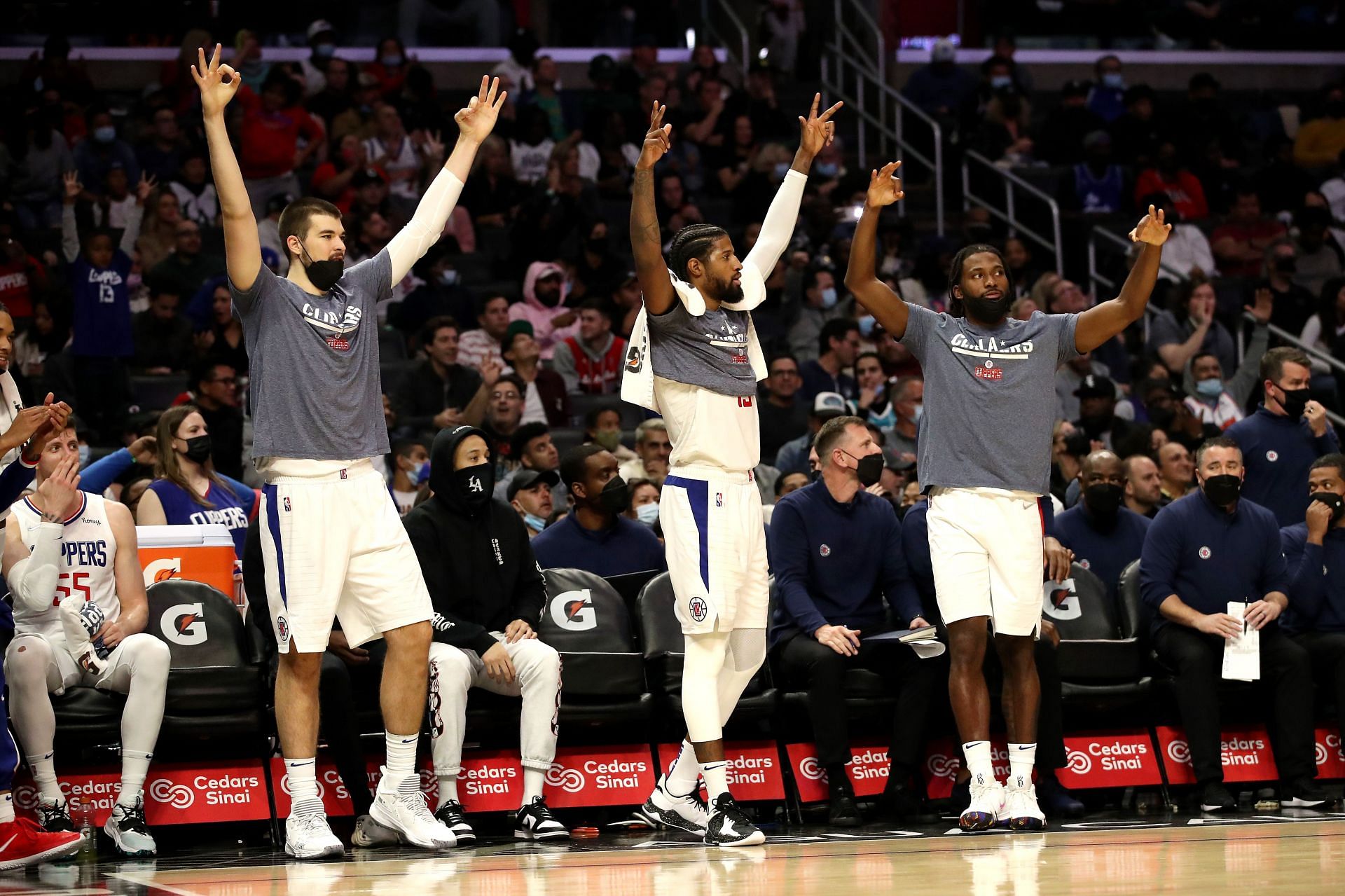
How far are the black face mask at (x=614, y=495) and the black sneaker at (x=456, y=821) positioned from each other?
1822 mm

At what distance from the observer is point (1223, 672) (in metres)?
7.59

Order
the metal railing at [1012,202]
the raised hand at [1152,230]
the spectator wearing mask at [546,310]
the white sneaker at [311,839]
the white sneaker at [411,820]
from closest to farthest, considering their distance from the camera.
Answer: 1. the white sneaker at [311,839]
2. the white sneaker at [411,820]
3. the raised hand at [1152,230]
4. the spectator wearing mask at [546,310]
5. the metal railing at [1012,202]

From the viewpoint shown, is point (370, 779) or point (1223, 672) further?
point (1223, 672)

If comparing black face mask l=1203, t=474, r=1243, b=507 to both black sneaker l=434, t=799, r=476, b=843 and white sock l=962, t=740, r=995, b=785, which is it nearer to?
white sock l=962, t=740, r=995, b=785

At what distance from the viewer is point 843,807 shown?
7.13 meters

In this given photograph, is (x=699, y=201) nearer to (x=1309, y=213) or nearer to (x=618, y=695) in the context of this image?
(x=1309, y=213)

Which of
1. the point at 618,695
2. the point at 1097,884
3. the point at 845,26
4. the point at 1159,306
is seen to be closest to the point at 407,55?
the point at 845,26

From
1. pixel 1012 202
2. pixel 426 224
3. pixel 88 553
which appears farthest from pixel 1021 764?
pixel 1012 202

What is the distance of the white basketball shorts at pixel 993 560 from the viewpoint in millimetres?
6641

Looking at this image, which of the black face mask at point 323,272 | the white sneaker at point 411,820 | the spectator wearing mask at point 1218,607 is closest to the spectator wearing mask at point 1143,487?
the spectator wearing mask at point 1218,607

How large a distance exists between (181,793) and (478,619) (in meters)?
1.33

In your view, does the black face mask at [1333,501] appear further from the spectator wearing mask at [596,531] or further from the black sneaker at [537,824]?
the black sneaker at [537,824]

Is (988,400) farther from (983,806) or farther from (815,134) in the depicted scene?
(983,806)

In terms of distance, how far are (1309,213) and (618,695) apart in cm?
1065
